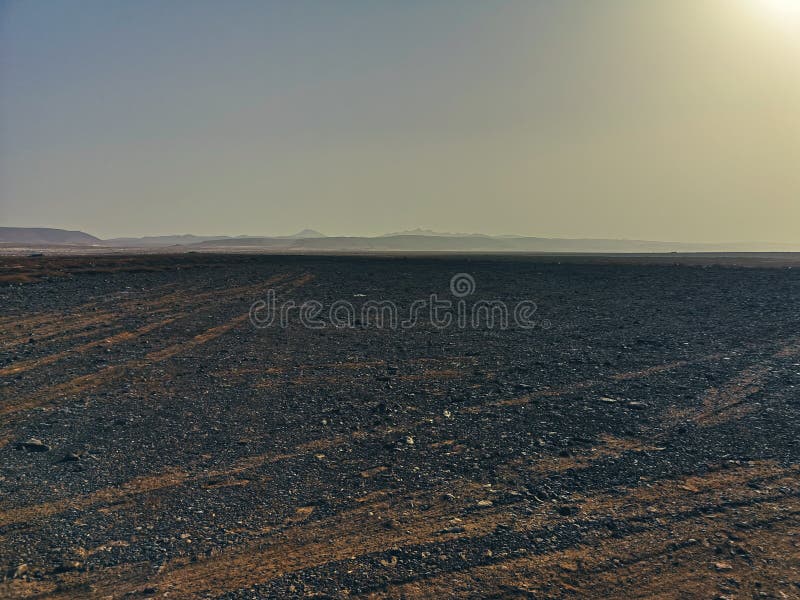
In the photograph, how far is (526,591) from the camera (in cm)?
457

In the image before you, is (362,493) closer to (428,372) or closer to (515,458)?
(515,458)

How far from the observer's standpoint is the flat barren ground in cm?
488

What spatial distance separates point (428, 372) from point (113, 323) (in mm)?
11927

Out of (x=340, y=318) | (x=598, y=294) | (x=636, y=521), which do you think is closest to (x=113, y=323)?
(x=340, y=318)

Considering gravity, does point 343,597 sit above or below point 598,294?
below

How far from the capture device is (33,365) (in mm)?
12297

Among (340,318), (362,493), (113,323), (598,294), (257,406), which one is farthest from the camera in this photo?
(598,294)

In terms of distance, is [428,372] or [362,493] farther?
[428,372]

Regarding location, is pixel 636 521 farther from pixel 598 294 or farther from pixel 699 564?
pixel 598 294

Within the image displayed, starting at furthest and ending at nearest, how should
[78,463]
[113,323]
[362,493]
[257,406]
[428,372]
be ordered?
[113,323] → [428,372] → [257,406] → [78,463] → [362,493]

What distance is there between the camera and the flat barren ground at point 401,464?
4.88 metres

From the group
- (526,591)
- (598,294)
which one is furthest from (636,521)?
(598,294)

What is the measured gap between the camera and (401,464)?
7.20m

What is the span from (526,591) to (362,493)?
2465 mm
